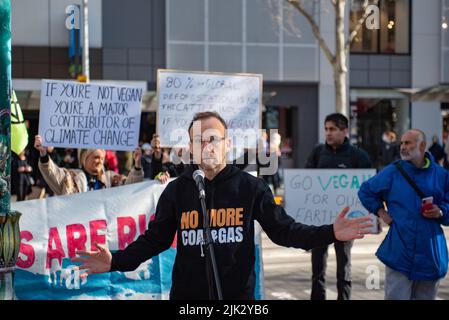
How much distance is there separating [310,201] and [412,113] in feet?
65.8

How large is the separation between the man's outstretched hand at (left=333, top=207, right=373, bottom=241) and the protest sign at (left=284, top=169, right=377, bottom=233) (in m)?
4.25

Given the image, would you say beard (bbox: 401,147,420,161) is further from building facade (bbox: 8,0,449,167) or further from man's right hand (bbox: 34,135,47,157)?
building facade (bbox: 8,0,449,167)

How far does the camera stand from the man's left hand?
5301mm

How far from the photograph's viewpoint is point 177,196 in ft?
11.9

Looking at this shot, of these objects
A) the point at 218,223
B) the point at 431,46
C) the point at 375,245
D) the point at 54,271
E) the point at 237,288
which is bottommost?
the point at 375,245

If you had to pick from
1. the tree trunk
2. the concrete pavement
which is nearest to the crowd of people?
the concrete pavement

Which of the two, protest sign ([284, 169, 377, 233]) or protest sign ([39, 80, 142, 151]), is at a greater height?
protest sign ([39, 80, 142, 151])

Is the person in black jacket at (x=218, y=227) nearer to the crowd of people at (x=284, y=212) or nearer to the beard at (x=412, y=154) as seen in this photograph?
the crowd of people at (x=284, y=212)

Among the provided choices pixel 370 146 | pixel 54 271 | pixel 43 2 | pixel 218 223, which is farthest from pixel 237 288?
pixel 370 146

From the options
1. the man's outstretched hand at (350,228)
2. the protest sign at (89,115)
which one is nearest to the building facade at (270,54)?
the protest sign at (89,115)

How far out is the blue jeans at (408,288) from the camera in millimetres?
5402

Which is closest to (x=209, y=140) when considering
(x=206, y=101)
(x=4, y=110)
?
(x=4, y=110)
